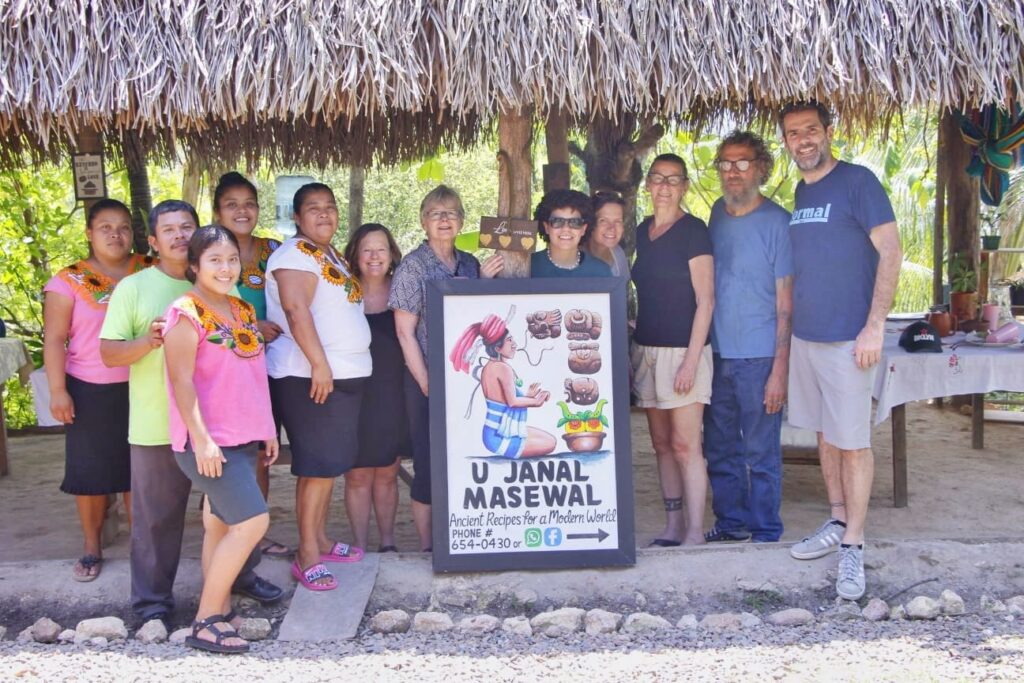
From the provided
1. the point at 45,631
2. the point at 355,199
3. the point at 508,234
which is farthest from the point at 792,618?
the point at 355,199

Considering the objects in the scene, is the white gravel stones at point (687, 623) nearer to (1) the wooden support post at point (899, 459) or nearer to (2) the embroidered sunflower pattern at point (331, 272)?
(2) the embroidered sunflower pattern at point (331, 272)

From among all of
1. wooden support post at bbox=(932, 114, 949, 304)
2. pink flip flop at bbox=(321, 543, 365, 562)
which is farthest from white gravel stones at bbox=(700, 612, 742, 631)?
wooden support post at bbox=(932, 114, 949, 304)

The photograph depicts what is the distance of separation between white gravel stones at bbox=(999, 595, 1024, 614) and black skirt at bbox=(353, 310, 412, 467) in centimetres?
259

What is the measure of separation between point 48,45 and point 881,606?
13.2 feet

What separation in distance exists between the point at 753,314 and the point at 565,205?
0.94 m

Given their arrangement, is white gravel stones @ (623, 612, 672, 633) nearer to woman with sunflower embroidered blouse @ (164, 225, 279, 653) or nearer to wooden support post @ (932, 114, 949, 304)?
woman with sunflower embroidered blouse @ (164, 225, 279, 653)

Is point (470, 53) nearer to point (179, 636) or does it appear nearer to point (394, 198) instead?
point (179, 636)

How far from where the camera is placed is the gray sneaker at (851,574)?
3.98 meters

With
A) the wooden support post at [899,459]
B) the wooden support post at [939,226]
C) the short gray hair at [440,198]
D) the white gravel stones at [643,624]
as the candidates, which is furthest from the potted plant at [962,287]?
A: the short gray hair at [440,198]

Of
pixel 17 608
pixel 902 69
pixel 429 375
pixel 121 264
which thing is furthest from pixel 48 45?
pixel 902 69

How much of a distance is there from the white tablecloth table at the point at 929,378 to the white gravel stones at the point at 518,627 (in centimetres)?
230

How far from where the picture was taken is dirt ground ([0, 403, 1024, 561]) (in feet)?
16.0

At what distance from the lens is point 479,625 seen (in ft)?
12.7

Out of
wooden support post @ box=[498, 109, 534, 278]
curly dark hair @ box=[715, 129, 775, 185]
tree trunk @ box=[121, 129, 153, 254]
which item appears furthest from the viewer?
tree trunk @ box=[121, 129, 153, 254]
